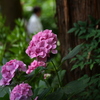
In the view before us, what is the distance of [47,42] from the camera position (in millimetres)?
2121

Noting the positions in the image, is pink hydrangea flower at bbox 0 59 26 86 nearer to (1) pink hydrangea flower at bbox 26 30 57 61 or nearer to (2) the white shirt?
(1) pink hydrangea flower at bbox 26 30 57 61

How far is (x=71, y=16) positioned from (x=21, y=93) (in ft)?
4.35

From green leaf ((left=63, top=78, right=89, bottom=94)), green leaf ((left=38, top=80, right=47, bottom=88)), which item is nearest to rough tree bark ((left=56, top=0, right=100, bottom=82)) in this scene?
green leaf ((left=38, top=80, right=47, bottom=88))

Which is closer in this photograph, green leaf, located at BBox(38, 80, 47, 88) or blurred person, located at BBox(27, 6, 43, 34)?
green leaf, located at BBox(38, 80, 47, 88)

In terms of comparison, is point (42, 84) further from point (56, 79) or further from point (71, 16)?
point (71, 16)

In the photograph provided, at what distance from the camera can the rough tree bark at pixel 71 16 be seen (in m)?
2.86

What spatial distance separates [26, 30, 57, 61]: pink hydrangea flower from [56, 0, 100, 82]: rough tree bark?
2.70 ft

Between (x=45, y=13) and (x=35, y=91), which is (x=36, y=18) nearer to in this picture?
(x=45, y=13)

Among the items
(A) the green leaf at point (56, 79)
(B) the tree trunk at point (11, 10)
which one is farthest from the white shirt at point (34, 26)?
(A) the green leaf at point (56, 79)

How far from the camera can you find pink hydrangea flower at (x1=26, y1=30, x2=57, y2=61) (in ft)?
6.88

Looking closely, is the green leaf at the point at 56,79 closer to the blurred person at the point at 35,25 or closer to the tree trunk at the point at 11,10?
the tree trunk at the point at 11,10

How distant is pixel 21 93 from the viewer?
74.8 inches

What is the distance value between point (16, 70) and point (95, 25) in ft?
3.73

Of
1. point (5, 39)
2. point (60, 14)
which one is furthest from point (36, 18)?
point (60, 14)
